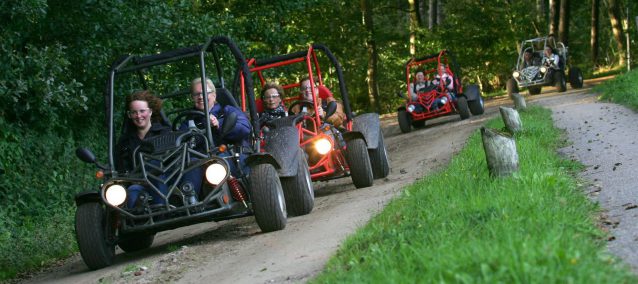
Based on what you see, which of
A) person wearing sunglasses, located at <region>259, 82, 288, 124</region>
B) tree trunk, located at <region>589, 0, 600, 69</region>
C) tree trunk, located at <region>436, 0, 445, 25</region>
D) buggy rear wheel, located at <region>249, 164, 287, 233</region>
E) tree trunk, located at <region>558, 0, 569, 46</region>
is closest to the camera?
buggy rear wheel, located at <region>249, 164, 287, 233</region>

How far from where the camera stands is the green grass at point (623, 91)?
68.8 feet

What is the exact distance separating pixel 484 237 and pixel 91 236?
4389 millimetres

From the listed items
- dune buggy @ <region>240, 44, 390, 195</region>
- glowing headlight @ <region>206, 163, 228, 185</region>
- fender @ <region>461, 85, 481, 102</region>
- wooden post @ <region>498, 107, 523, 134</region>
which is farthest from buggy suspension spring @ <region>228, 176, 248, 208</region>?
fender @ <region>461, 85, 481, 102</region>

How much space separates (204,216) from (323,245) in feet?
4.67

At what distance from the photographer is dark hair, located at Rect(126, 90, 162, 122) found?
10.5m

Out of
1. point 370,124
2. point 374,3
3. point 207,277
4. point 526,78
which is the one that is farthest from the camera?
point 374,3

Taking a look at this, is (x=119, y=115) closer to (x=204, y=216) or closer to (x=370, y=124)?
(x=370, y=124)

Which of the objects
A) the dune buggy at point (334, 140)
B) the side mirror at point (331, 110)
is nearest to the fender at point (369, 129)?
the dune buggy at point (334, 140)

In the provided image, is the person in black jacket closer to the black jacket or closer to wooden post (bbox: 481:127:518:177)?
the black jacket

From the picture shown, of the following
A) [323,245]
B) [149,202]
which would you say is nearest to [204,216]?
[149,202]

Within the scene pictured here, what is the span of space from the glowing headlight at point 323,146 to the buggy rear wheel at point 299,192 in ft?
5.67

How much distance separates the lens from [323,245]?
8602mm

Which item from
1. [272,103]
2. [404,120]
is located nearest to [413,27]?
[404,120]

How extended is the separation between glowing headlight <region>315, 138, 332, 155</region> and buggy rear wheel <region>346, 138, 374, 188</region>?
370mm
